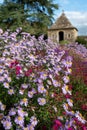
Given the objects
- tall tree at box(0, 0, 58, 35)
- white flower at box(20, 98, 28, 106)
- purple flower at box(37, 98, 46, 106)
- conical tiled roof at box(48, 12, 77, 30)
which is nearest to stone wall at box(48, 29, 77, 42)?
conical tiled roof at box(48, 12, 77, 30)

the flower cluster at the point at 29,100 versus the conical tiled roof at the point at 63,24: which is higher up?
the flower cluster at the point at 29,100

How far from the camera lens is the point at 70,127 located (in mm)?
3982

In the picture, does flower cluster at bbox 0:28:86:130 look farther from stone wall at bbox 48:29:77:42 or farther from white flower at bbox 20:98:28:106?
stone wall at bbox 48:29:77:42

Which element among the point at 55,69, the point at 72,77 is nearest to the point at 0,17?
the point at 72,77

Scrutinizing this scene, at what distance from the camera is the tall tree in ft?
127

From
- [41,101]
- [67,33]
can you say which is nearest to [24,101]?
[41,101]

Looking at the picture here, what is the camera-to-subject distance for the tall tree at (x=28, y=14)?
38675mm

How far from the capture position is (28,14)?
40.2 meters

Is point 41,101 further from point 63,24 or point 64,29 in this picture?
point 64,29

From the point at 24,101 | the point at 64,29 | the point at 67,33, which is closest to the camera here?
Answer: the point at 24,101

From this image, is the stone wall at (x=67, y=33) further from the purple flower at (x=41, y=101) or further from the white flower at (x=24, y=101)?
the white flower at (x=24, y=101)

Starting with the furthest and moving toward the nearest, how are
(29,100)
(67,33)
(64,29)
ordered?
(67,33), (64,29), (29,100)

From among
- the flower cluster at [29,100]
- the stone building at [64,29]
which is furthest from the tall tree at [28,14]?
the flower cluster at [29,100]

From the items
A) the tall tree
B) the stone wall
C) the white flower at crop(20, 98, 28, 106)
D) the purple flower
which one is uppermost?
the white flower at crop(20, 98, 28, 106)
